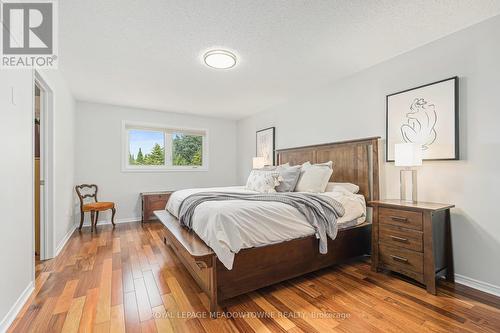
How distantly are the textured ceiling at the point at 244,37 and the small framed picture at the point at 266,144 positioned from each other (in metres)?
1.32

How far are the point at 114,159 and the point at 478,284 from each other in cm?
550

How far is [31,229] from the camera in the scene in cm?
206

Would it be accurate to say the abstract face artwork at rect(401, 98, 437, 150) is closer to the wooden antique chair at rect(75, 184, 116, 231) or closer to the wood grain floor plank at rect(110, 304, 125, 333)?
the wood grain floor plank at rect(110, 304, 125, 333)

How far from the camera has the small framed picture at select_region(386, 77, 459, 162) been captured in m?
2.18

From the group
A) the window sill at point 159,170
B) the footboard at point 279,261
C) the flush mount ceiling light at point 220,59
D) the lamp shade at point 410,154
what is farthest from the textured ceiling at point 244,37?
the footboard at point 279,261

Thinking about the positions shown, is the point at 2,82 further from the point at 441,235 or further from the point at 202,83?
the point at 441,235

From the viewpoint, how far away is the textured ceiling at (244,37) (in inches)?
71.7

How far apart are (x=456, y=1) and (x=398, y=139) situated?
128cm

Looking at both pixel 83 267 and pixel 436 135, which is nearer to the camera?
pixel 436 135

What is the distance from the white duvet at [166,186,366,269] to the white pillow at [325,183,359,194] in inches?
37.5

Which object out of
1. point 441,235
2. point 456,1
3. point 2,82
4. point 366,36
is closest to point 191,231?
point 2,82

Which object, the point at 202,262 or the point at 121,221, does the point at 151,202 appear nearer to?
the point at 121,221

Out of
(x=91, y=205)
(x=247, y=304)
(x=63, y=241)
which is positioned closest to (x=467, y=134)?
(x=247, y=304)

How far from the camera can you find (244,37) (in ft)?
7.29
